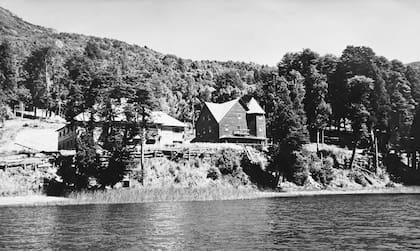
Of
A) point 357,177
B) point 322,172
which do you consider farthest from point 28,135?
point 357,177

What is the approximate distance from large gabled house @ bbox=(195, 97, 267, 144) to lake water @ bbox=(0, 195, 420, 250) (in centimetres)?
5371

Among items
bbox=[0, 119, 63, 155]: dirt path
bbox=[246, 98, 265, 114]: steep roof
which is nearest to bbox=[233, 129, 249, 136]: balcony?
bbox=[246, 98, 265, 114]: steep roof

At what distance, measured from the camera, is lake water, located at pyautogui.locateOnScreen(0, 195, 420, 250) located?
23703 mm

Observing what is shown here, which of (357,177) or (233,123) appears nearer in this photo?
(357,177)

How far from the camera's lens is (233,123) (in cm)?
9562

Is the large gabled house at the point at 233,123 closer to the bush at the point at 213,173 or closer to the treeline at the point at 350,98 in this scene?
the treeline at the point at 350,98

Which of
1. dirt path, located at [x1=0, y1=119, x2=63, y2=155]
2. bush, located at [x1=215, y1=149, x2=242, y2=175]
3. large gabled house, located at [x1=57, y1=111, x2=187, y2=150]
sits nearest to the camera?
bush, located at [x1=215, y1=149, x2=242, y2=175]

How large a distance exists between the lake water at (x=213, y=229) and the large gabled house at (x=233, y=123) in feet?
176

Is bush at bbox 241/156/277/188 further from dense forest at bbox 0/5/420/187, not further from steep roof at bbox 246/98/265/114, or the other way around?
steep roof at bbox 246/98/265/114

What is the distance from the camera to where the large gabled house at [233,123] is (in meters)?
94.5

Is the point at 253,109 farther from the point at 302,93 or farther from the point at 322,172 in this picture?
the point at 322,172

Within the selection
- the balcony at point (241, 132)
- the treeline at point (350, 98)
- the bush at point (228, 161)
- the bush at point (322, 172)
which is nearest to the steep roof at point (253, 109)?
the treeline at point (350, 98)

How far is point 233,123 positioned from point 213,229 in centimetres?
6698

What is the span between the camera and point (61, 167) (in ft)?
217
